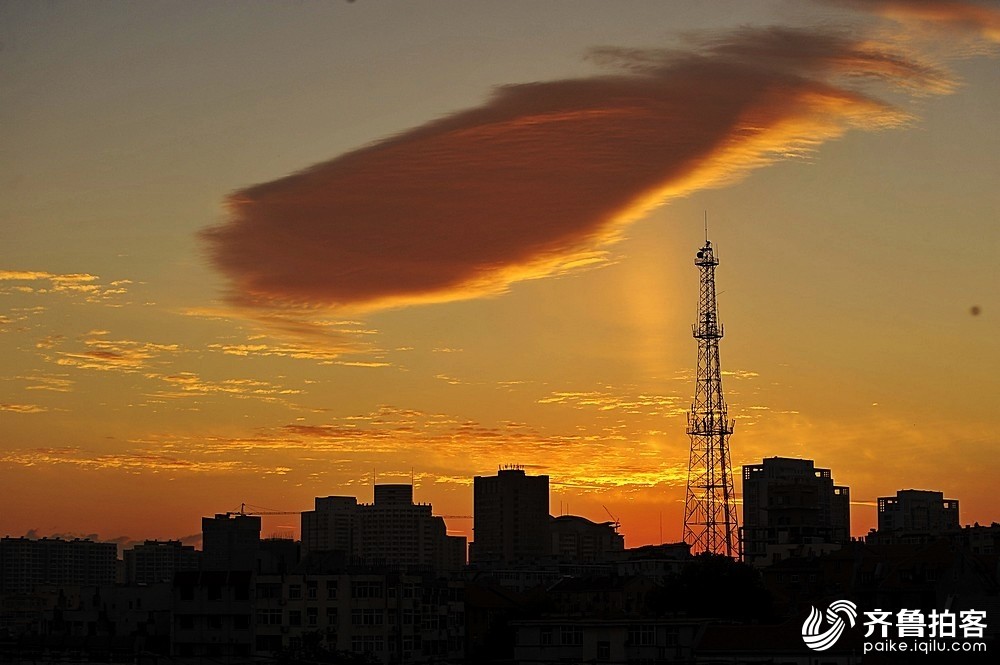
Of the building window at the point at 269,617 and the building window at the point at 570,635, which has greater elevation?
the building window at the point at 269,617

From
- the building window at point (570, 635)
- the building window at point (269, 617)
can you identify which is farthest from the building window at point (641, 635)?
the building window at point (269, 617)

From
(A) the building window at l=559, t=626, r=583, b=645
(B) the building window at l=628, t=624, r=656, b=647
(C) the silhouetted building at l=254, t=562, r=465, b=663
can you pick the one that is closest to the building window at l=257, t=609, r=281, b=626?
(C) the silhouetted building at l=254, t=562, r=465, b=663

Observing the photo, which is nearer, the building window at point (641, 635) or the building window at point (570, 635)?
the building window at point (641, 635)

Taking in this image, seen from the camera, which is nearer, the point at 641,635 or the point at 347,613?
the point at 641,635

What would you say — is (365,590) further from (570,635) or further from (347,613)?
(570,635)

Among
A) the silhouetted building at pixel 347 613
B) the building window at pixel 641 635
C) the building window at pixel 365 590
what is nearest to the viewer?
the building window at pixel 641 635

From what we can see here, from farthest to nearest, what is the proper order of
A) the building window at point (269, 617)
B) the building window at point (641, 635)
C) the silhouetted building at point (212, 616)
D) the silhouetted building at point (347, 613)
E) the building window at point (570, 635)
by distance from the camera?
the building window at point (269, 617)
the silhouetted building at point (347, 613)
the silhouetted building at point (212, 616)
the building window at point (570, 635)
the building window at point (641, 635)

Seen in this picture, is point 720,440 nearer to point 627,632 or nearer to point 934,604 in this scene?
point 934,604

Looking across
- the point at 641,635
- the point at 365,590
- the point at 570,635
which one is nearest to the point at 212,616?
the point at 365,590

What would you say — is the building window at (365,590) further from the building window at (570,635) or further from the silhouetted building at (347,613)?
the building window at (570,635)

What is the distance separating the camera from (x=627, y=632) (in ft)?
247

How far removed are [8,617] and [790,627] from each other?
9717 cm

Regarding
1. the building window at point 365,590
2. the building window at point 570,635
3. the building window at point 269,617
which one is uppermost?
the building window at point 365,590

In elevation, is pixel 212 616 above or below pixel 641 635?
above
